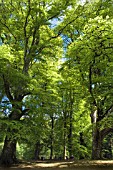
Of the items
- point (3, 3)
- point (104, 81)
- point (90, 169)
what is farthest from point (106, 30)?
point (3, 3)

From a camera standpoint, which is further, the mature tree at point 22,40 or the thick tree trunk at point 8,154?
the thick tree trunk at point 8,154

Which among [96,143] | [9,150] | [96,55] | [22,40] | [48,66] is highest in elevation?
[22,40]

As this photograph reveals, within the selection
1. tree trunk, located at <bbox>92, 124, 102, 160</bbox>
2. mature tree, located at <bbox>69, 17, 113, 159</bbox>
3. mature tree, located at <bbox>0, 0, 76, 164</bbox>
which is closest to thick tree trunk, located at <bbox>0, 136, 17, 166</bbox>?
mature tree, located at <bbox>0, 0, 76, 164</bbox>

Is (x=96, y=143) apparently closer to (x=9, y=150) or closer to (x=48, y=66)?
(x=9, y=150)

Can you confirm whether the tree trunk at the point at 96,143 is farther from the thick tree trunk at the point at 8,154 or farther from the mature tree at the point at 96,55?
the thick tree trunk at the point at 8,154

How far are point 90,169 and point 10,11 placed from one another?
13.8 meters

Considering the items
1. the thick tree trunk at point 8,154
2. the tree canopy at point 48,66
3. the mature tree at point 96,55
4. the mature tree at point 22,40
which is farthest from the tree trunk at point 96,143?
the thick tree trunk at point 8,154

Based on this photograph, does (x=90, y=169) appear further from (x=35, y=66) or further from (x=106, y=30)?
(x=35, y=66)

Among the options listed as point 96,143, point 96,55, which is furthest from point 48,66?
point 96,55

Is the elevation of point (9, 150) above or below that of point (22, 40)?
below

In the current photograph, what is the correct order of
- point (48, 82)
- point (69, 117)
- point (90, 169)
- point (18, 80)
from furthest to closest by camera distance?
1. point (69, 117)
2. point (48, 82)
3. point (18, 80)
4. point (90, 169)

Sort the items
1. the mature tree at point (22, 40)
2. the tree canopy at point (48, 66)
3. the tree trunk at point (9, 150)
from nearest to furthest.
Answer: the tree canopy at point (48, 66)
the mature tree at point (22, 40)
the tree trunk at point (9, 150)

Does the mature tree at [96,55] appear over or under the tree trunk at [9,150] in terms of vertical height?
over

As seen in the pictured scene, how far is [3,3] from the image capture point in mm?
19500
